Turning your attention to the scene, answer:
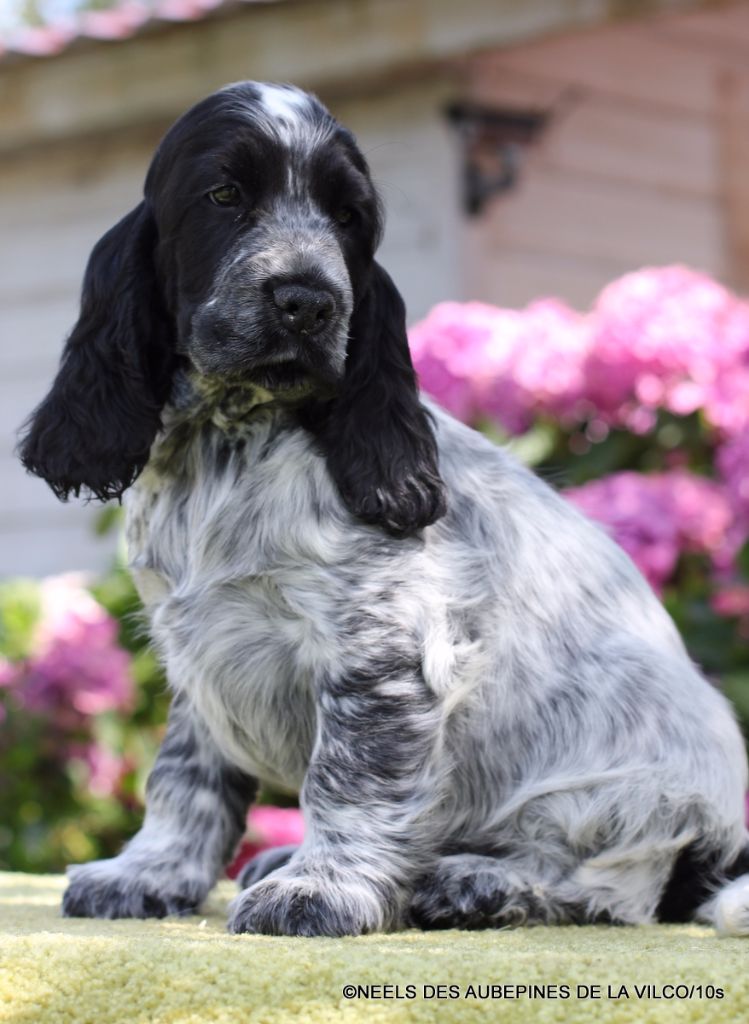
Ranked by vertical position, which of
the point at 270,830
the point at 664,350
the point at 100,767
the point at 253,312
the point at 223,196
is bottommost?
the point at 100,767

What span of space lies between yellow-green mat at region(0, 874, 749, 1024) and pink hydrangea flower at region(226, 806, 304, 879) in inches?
117

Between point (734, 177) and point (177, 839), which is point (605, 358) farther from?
point (734, 177)

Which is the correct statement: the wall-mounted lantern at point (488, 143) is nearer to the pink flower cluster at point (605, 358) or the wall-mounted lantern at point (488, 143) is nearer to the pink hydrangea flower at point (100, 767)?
the pink flower cluster at point (605, 358)

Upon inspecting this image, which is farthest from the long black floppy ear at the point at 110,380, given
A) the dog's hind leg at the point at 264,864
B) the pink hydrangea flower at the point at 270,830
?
the pink hydrangea flower at the point at 270,830

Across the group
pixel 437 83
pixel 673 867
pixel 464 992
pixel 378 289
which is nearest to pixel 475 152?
pixel 437 83

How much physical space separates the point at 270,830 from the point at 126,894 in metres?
2.12

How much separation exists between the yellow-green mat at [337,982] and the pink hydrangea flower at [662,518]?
2985 mm

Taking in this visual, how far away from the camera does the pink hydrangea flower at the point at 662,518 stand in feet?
18.2

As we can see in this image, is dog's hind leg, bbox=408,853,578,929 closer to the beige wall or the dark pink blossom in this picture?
the dark pink blossom

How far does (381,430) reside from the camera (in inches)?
133

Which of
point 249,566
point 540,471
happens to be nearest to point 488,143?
point 540,471

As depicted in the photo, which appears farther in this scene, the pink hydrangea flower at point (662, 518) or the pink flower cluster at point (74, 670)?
the pink flower cluster at point (74, 670)

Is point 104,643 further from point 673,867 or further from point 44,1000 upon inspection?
point 44,1000

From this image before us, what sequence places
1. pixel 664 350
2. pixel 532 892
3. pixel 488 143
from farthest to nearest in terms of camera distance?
pixel 488 143
pixel 664 350
pixel 532 892
